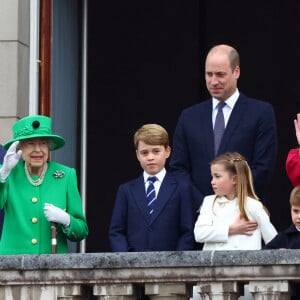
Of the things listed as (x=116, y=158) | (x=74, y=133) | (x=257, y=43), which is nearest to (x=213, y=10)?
(x=257, y=43)

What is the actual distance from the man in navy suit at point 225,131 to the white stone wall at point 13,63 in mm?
2555

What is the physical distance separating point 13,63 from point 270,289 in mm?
5050

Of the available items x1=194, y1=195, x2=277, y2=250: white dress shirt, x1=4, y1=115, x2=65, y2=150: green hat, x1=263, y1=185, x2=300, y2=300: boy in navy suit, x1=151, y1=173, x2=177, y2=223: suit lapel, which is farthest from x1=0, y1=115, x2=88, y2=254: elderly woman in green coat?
x1=263, y1=185, x2=300, y2=300: boy in navy suit

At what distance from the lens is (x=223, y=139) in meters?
13.5

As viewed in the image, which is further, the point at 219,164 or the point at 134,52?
the point at 134,52

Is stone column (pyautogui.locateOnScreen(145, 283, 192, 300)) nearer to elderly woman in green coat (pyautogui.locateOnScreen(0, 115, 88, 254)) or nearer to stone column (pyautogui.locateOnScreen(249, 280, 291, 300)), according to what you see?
stone column (pyautogui.locateOnScreen(249, 280, 291, 300))

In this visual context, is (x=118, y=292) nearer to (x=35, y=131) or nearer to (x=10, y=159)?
(x=10, y=159)

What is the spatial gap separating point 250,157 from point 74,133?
3935 millimetres

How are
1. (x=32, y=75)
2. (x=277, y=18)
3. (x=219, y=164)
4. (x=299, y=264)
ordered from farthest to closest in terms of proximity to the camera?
1. (x=277, y=18)
2. (x=32, y=75)
3. (x=219, y=164)
4. (x=299, y=264)

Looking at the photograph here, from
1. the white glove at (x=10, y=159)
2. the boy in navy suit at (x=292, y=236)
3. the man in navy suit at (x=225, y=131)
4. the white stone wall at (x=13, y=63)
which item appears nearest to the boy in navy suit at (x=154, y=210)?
the man in navy suit at (x=225, y=131)

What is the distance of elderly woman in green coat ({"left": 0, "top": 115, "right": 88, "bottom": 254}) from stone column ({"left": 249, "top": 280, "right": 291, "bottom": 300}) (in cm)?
202

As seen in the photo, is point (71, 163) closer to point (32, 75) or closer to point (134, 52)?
point (32, 75)

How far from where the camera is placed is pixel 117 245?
13148 mm

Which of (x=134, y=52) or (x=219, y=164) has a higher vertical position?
(x=134, y=52)
